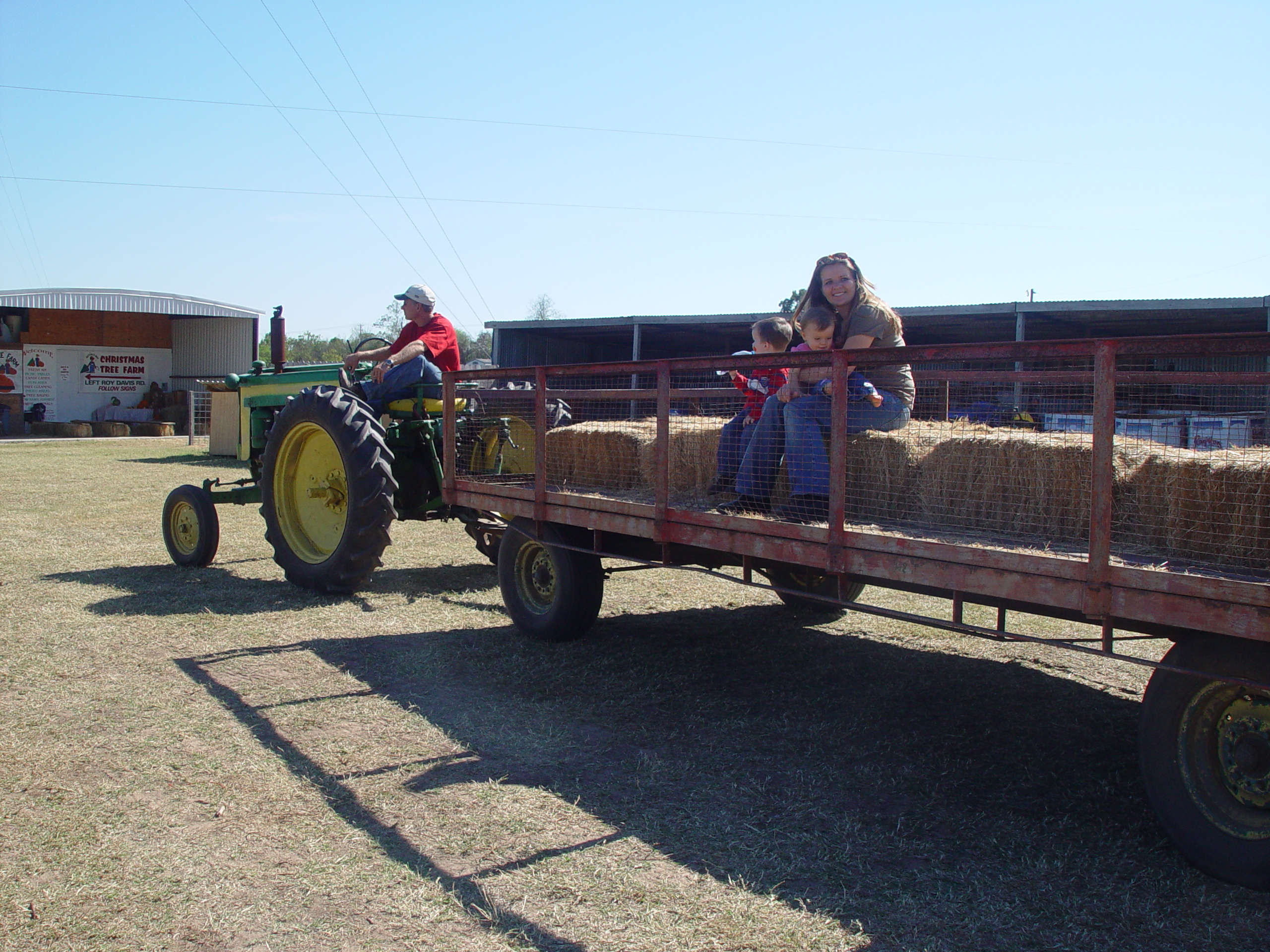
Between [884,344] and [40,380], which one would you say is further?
[40,380]

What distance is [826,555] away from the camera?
380 centimetres

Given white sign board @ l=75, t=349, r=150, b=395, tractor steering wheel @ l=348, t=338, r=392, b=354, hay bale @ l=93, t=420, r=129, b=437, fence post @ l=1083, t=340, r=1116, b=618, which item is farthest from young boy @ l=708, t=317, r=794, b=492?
white sign board @ l=75, t=349, r=150, b=395

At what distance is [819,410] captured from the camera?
4.30 meters

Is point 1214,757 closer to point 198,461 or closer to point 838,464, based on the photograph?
point 838,464

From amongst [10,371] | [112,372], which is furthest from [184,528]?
[112,372]

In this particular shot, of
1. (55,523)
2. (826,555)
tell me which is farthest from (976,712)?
(55,523)

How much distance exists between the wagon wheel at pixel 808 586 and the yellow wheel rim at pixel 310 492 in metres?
3.19

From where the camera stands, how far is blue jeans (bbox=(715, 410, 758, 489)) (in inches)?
193

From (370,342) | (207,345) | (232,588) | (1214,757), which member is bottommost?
(232,588)

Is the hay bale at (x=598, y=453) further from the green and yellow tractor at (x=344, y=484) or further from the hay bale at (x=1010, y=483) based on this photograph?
the hay bale at (x=1010, y=483)

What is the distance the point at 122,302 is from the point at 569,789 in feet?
109

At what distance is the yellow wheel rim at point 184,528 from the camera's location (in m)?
8.06

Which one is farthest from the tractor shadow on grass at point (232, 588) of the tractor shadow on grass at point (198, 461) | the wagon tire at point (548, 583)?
the tractor shadow on grass at point (198, 461)

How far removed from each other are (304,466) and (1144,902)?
20.3 ft
